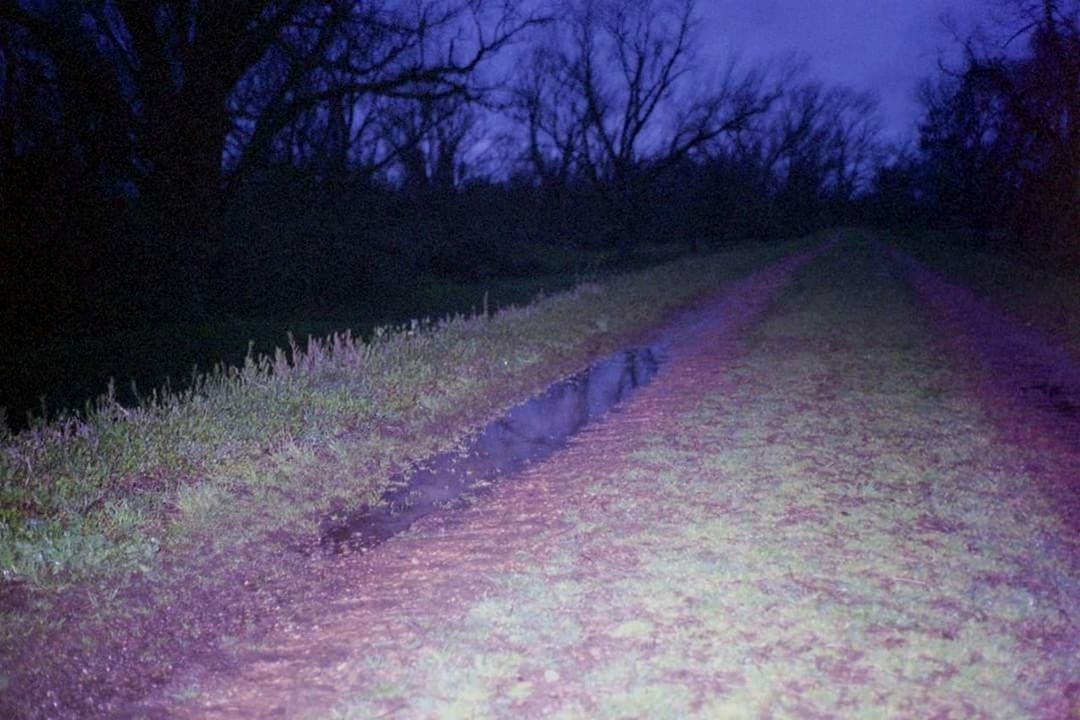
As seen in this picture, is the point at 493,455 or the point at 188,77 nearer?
the point at 493,455

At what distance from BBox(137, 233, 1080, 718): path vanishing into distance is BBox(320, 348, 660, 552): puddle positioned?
0.27 m

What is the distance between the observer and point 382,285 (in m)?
22.3

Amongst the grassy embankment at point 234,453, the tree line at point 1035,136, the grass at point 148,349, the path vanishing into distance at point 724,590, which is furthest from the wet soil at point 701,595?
the tree line at point 1035,136

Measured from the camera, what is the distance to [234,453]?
6547mm

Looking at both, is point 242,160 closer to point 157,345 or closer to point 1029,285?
point 157,345

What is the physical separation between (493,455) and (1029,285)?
874 inches

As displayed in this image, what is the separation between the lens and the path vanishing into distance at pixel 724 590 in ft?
11.5

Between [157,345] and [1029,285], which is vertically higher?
[1029,285]

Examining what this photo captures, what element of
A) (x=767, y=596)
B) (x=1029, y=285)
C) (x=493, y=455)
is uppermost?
(x=1029, y=285)

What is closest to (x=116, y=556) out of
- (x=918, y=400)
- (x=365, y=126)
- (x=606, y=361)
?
(x=918, y=400)

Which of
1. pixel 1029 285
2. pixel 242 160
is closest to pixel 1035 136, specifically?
pixel 1029 285

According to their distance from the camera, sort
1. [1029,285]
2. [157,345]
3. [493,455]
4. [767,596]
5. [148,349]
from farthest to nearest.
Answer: [1029,285] → [157,345] → [148,349] → [493,455] → [767,596]

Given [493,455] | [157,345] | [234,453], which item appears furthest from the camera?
[157,345]

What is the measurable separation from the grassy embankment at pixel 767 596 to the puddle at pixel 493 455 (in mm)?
584
